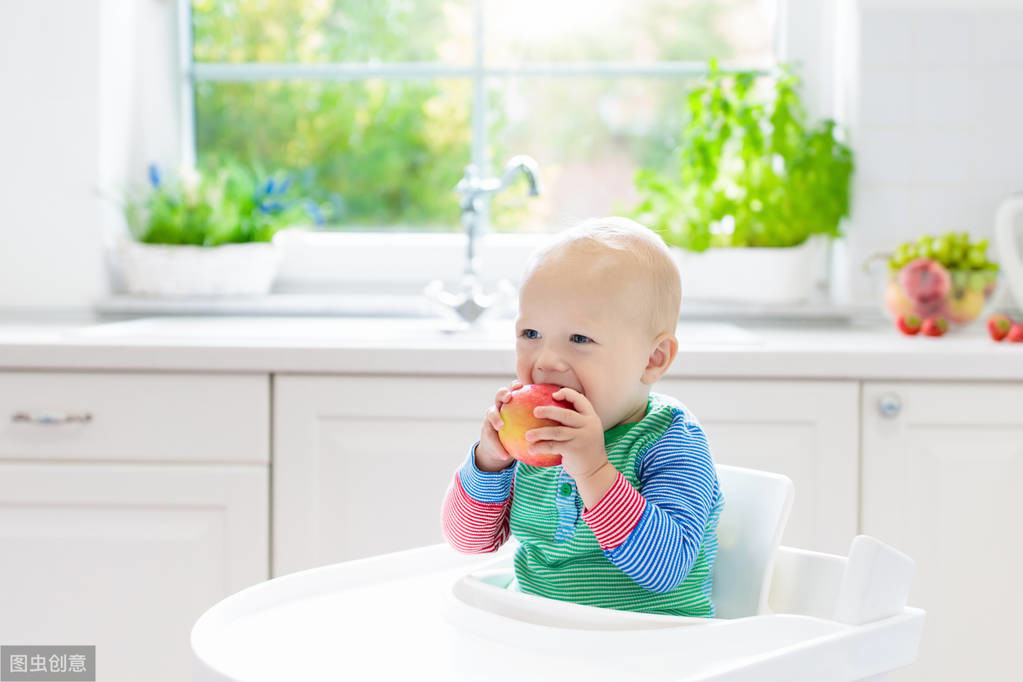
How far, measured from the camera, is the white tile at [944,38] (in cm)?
231

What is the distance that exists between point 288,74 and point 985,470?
69.3 inches

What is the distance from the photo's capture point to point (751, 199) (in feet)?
7.68

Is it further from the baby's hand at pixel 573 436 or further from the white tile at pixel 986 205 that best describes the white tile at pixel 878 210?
the baby's hand at pixel 573 436

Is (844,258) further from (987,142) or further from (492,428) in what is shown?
(492,428)

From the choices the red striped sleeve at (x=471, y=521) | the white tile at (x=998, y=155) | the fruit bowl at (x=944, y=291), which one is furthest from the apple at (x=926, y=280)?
the red striped sleeve at (x=471, y=521)

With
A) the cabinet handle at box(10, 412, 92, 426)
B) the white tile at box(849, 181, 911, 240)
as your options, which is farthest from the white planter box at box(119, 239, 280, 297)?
the white tile at box(849, 181, 911, 240)

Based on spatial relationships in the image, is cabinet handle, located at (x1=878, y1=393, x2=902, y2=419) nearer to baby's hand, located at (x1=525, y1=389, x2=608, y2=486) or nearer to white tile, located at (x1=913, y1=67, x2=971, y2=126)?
white tile, located at (x1=913, y1=67, x2=971, y2=126)

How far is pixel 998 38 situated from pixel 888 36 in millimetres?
218

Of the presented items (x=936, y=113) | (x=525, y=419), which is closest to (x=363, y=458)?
(x=525, y=419)

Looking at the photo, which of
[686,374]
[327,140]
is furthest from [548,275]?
[327,140]

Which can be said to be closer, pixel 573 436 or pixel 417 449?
pixel 573 436

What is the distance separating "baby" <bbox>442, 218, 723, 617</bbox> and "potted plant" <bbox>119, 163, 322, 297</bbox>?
1.41m

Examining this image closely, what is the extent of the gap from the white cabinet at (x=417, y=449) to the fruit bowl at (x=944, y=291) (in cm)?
37

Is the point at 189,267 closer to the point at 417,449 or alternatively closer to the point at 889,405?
the point at 417,449
